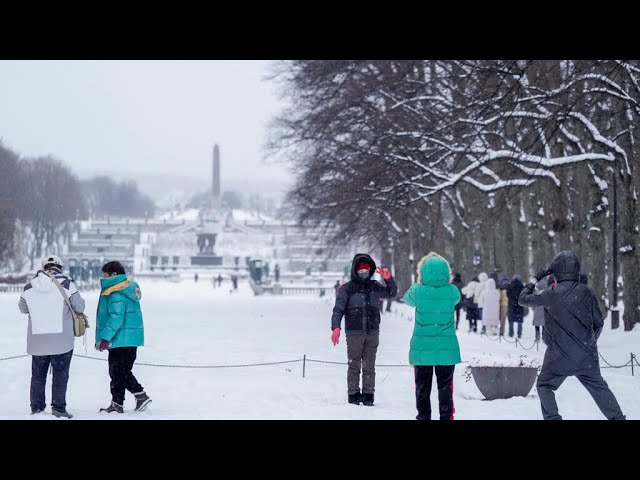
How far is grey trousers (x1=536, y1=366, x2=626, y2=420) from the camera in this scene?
31.2ft

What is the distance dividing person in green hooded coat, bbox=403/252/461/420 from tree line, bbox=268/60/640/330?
10.4 meters

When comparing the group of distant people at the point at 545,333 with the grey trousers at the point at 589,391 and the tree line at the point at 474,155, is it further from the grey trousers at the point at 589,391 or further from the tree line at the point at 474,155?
the tree line at the point at 474,155

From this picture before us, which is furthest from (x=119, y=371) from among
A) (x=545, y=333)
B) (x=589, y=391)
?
(x=589, y=391)

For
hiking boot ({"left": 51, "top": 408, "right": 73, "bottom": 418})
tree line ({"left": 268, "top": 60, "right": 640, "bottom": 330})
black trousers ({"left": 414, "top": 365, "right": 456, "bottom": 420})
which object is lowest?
hiking boot ({"left": 51, "top": 408, "right": 73, "bottom": 418})

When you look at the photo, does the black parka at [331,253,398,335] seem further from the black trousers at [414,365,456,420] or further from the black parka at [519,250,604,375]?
the black parka at [519,250,604,375]

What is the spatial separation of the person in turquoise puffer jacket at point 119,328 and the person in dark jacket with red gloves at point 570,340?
3880mm

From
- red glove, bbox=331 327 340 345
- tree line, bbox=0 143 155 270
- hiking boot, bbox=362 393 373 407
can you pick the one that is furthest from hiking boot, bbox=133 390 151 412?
tree line, bbox=0 143 155 270

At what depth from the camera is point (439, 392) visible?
9.98m

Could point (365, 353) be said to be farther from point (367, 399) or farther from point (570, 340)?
point (570, 340)

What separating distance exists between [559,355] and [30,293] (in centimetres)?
492

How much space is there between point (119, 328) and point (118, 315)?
0.41ft

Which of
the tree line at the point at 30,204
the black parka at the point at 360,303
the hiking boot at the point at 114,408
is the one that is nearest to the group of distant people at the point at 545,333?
the black parka at the point at 360,303
